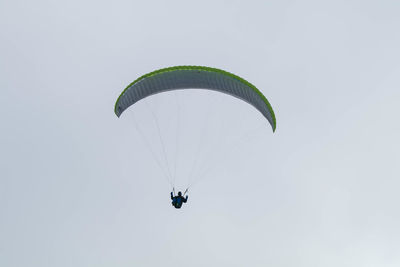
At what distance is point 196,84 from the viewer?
2783cm

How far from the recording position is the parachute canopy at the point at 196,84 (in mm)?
25984

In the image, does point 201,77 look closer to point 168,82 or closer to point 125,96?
point 168,82

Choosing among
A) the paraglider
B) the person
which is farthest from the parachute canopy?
the person

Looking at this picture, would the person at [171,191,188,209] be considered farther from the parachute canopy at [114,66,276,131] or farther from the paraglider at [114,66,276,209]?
the parachute canopy at [114,66,276,131]

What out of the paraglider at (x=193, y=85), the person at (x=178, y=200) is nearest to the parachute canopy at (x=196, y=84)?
the paraglider at (x=193, y=85)

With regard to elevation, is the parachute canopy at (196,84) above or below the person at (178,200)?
above

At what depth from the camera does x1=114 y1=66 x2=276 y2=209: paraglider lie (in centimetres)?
2600

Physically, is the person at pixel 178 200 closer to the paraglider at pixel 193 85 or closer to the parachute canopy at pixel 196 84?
the paraglider at pixel 193 85

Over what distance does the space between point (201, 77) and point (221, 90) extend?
1631 mm

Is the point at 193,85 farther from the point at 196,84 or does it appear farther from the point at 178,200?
the point at 178,200

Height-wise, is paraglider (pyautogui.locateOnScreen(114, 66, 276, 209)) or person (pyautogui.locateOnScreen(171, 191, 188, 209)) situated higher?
paraglider (pyautogui.locateOnScreen(114, 66, 276, 209))

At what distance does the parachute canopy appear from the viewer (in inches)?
1023

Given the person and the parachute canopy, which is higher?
the parachute canopy

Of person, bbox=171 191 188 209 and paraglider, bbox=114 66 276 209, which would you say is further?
person, bbox=171 191 188 209
